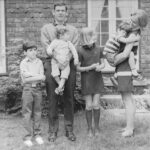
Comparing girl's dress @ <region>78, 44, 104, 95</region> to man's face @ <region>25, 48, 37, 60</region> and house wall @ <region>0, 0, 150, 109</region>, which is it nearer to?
man's face @ <region>25, 48, 37, 60</region>

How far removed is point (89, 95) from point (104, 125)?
36.9 inches

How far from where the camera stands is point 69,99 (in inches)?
208

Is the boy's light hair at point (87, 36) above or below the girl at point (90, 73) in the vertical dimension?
above

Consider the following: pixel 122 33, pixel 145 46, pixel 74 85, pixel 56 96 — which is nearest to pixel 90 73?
pixel 74 85

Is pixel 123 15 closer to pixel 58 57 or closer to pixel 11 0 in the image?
pixel 11 0

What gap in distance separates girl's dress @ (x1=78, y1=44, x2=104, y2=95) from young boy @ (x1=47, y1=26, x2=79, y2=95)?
0.32 metres

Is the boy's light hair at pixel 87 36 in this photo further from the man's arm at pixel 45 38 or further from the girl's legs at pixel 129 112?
the girl's legs at pixel 129 112

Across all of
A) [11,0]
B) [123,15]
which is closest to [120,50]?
[123,15]

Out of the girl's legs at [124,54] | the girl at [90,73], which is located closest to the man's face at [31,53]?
Result: the girl at [90,73]

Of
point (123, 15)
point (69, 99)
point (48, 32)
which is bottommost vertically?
point (69, 99)

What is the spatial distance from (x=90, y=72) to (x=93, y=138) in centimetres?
106

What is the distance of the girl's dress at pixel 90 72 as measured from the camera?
5.34 meters

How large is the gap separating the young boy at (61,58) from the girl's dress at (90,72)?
0.32 meters

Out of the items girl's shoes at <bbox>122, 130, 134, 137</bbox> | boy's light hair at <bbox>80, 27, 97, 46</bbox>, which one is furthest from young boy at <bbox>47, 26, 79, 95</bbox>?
girl's shoes at <bbox>122, 130, 134, 137</bbox>
